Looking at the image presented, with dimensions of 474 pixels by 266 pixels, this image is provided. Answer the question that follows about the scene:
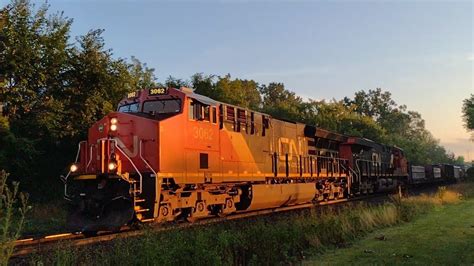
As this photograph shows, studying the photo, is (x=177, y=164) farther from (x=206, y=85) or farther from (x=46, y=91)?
(x=206, y=85)

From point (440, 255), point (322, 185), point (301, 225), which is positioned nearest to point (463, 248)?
point (440, 255)

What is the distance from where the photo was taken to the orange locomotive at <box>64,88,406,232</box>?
11953 mm

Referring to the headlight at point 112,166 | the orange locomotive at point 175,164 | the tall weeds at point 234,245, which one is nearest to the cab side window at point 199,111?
the orange locomotive at point 175,164

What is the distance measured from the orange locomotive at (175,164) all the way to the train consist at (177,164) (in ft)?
0.09

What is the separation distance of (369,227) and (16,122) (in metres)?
13.9

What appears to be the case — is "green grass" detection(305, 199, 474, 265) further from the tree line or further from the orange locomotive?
the tree line

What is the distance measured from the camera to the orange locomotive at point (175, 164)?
1195 centimetres

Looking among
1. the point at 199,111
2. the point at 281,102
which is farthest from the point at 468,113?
the point at 199,111

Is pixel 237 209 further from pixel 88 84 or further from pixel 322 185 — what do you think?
pixel 88 84

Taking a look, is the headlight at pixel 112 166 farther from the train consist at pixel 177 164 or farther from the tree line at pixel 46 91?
the tree line at pixel 46 91

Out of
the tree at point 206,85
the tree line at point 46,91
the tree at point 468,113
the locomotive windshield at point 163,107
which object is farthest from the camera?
the tree at point 468,113

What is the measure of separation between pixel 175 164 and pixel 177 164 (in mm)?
85

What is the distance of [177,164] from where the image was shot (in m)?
13.0

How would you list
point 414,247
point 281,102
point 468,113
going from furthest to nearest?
point 281,102 → point 468,113 → point 414,247
